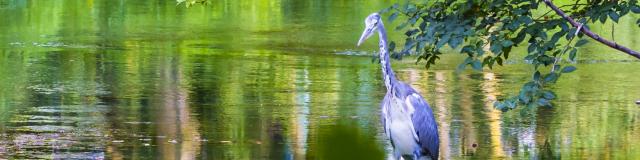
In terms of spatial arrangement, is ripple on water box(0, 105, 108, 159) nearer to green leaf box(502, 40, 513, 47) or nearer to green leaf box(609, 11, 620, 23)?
green leaf box(502, 40, 513, 47)

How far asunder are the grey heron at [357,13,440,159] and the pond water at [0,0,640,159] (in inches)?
35.5

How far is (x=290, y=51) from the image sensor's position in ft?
63.2

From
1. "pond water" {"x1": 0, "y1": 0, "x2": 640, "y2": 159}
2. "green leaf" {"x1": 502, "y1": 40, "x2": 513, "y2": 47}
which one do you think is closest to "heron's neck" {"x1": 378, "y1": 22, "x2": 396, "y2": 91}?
"green leaf" {"x1": 502, "y1": 40, "x2": 513, "y2": 47}

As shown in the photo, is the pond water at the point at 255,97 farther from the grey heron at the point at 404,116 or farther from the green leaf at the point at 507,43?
the grey heron at the point at 404,116

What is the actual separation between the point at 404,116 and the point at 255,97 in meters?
5.24

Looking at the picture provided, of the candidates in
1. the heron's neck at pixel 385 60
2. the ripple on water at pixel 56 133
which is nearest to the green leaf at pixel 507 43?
the heron's neck at pixel 385 60

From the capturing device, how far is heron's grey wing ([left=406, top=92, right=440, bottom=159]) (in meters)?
8.89

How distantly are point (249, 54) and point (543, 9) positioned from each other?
1069 cm

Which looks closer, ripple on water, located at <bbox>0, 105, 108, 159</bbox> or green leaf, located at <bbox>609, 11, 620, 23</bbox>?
green leaf, located at <bbox>609, 11, 620, 23</bbox>

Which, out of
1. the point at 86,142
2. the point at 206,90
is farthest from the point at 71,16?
the point at 86,142

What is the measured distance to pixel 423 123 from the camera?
29.3ft

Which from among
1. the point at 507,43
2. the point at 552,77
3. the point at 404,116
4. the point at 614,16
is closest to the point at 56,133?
the point at 404,116

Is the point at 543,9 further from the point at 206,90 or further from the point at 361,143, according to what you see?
the point at 361,143

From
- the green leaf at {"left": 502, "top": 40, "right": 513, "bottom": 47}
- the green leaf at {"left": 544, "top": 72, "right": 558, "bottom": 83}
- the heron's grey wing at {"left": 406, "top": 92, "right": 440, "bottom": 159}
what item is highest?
the green leaf at {"left": 502, "top": 40, "right": 513, "bottom": 47}
